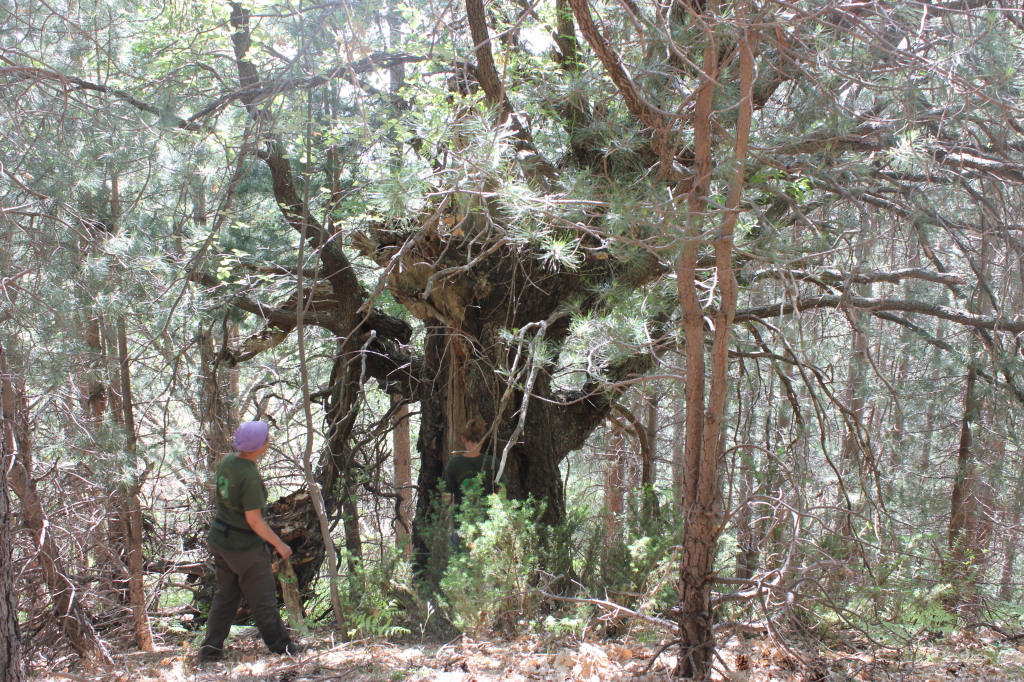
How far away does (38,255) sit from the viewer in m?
4.59

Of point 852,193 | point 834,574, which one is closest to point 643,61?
point 852,193

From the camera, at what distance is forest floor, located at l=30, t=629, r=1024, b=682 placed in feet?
12.3

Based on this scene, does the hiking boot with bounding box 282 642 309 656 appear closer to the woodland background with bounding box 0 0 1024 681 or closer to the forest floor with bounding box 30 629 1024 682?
the forest floor with bounding box 30 629 1024 682

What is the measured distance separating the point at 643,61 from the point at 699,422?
2.27 metres

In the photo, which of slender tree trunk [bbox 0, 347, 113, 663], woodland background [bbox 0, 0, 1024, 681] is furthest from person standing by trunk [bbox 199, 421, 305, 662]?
slender tree trunk [bbox 0, 347, 113, 663]

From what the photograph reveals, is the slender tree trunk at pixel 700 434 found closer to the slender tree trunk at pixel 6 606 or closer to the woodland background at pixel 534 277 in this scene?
the woodland background at pixel 534 277

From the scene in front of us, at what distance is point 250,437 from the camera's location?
15.1 ft

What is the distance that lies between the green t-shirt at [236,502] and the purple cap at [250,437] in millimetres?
76

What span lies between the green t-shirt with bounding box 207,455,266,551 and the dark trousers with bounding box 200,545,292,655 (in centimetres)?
7

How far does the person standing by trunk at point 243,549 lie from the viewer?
4555 millimetres

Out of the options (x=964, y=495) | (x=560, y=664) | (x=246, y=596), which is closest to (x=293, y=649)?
(x=246, y=596)

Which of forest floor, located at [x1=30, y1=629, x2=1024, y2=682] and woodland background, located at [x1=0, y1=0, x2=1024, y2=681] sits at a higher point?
woodland background, located at [x1=0, y1=0, x2=1024, y2=681]

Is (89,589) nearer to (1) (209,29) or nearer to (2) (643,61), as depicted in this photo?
(1) (209,29)

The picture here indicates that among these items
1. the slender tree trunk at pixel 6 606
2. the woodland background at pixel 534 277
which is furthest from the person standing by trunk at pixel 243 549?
the slender tree trunk at pixel 6 606
